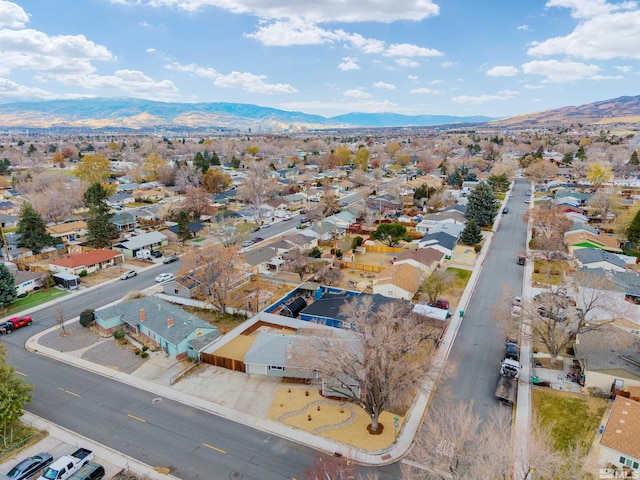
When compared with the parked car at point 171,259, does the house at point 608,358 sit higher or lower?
higher

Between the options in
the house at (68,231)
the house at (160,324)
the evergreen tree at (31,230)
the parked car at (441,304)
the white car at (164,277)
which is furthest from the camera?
the house at (68,231)

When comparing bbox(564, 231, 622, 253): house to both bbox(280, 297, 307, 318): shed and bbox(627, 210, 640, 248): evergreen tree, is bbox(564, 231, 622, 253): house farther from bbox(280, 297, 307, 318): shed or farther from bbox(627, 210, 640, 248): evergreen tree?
bbox(280, 297, 307, 318): shed

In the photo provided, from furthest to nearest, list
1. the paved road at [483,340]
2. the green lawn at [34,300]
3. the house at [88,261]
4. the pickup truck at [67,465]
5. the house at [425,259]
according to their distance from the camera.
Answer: the house at [88,261]
the house at [425,259]
the green lawn at [34,300]
the paved road at [483,340]
the pickup truck at [67,465]

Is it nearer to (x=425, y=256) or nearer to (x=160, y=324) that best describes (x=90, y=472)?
(x=160, y=324)

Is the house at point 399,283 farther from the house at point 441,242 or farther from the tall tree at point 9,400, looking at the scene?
the tall tree at point 9,400

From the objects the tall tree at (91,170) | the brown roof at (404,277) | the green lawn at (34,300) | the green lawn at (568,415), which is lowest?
the green lawn at (568,415)

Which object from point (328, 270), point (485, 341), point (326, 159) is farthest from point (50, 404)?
point (326, 159)

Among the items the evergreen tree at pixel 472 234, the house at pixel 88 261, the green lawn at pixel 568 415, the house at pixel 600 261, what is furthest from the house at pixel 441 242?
the house at pixel 88 261

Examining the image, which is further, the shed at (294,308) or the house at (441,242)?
the house at (441,242)

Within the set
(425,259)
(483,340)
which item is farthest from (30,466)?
(425,259)
